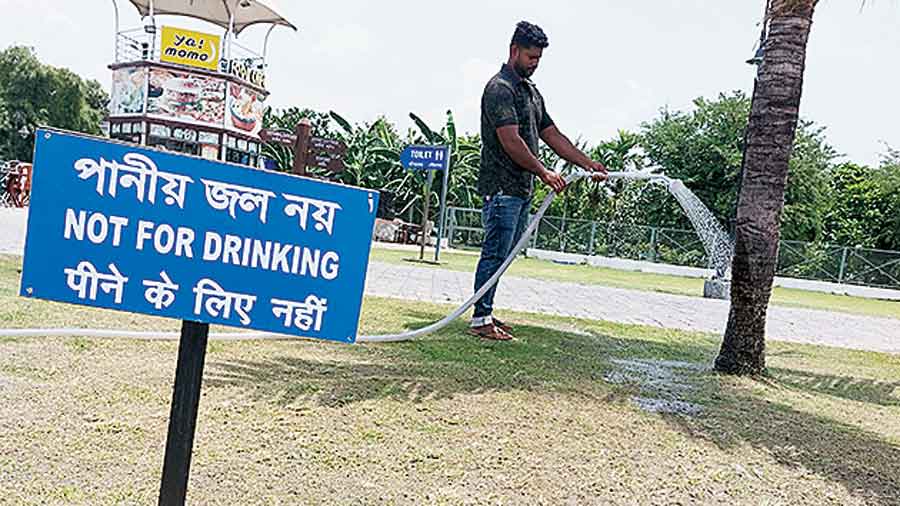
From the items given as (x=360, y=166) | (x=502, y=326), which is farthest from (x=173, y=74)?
(x=502, y=326)

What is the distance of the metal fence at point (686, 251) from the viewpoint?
84.8ft

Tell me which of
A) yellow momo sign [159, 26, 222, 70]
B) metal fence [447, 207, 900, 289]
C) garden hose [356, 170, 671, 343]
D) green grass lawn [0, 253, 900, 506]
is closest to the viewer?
green grass lawn [0, 253, 900, 506]

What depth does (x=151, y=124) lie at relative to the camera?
1164 inches

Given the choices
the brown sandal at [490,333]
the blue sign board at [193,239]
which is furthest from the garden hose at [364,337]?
the blue sign board at [193,239]

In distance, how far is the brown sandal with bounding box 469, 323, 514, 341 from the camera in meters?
5.29

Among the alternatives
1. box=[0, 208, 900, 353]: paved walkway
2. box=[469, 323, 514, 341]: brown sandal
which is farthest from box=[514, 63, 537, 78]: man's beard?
box=[0, 208, 900, 353]: paved walkway

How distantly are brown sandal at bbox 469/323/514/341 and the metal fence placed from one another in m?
22.0

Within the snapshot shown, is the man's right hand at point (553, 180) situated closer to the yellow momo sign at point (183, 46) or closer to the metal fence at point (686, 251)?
the metal fence at point (686, 251)

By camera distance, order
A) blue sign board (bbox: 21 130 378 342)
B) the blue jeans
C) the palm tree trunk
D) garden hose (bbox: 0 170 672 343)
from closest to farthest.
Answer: blue sign board (bbox: 21 130 378 342) < garden hose (bbox: 0 170 672 343) < the palm tree trunk < the blue jeans

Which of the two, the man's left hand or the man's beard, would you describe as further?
the man's beard

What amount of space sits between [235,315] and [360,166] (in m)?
30.2

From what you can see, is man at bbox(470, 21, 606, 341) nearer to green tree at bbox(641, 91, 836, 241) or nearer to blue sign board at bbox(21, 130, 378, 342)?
blue sign board at bbox(21, 130, 378, 342)

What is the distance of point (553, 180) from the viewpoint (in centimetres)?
498

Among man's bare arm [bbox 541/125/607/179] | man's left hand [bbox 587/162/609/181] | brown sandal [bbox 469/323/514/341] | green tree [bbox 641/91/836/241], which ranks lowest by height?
brown sandal [bbox 469/323/514/341]
